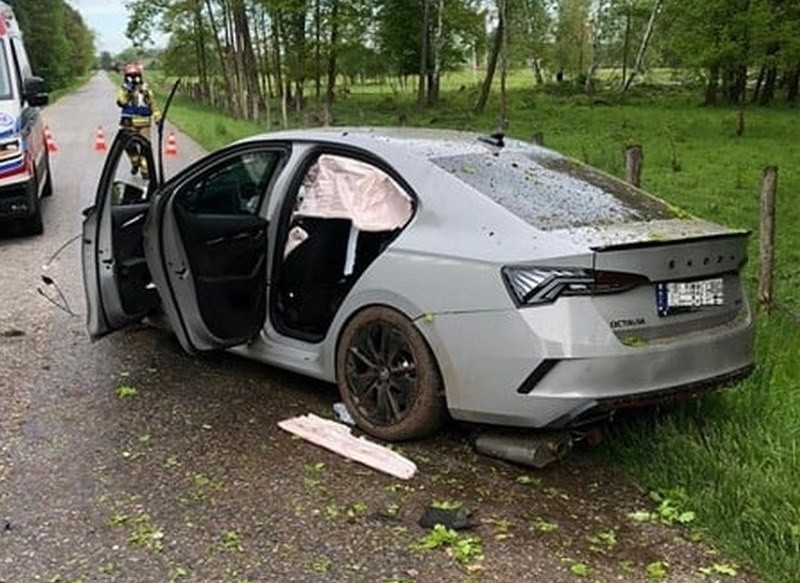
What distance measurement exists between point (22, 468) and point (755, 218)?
36.8 feet

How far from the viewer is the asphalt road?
3516mm

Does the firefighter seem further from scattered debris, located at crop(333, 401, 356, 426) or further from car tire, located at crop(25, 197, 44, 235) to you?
scattered debris, located at crop(333, 401, 356, 426)

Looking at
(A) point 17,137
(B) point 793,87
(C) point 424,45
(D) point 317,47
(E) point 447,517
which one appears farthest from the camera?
(B) point 793,87

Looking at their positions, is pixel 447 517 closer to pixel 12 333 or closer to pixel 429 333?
pixel 429 333

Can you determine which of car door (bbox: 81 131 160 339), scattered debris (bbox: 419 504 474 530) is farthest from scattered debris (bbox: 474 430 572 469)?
car door (bbox: 81 131 160 339)

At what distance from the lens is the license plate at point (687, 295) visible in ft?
13.6

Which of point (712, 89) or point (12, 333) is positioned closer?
point (12, 333)

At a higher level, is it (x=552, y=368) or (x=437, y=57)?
(x=552, y=368)

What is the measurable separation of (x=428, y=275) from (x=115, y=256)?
206 cm

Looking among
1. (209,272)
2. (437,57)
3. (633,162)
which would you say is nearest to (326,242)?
(209,272)

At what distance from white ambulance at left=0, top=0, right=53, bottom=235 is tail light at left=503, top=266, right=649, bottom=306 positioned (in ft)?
24.0

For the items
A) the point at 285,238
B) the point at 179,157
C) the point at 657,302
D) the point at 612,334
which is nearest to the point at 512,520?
the point at 612,334

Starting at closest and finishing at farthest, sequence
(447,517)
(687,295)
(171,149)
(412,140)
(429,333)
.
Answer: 1. (447,517)
2. (687,295)
3. (429,333)
4. (412,140)
5. (171,149)

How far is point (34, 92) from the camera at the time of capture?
10.7 metres
